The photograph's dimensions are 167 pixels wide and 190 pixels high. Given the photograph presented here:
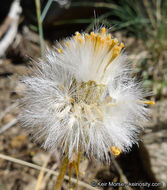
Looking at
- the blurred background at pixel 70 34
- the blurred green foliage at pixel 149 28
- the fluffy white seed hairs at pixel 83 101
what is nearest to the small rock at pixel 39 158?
the blurred background at pixel 70 34

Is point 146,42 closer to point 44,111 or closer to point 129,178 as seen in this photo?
point 129,178

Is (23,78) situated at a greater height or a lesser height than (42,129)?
greater

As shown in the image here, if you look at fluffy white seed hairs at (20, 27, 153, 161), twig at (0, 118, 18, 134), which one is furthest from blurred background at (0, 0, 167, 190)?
fluffy white seed hairs at (20, 27, 153, 161)

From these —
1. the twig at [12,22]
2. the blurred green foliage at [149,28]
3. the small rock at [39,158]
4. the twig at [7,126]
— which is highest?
the twig at [12,22]

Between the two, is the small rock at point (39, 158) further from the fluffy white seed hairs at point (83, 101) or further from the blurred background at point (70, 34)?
the fluffy white seed hairs at point (83, 101)

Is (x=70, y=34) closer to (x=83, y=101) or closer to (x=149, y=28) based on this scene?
(x=149, y=28)

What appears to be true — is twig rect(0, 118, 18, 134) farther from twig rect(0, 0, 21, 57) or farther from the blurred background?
twig rect(0, 0, 21, 57)

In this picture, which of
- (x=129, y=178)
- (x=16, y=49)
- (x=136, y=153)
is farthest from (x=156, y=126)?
(x=16, y=49)
